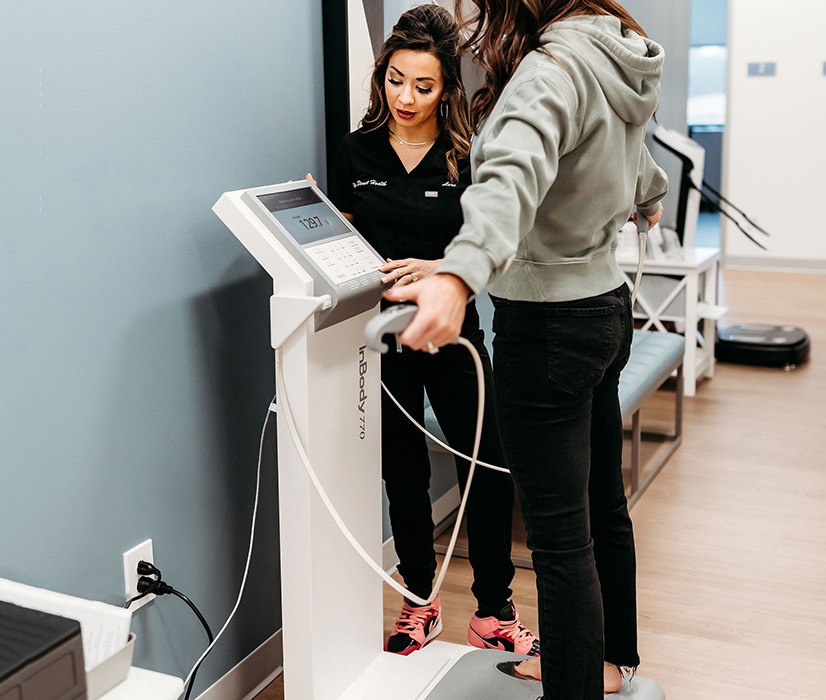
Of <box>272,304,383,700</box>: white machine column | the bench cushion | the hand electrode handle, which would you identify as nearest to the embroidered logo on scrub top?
<box>272,304,383,700</box>: white machine column

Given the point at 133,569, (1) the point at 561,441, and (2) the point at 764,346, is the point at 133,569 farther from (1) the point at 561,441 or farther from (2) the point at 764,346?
(2) the point at 764,346

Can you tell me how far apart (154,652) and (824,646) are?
152cm

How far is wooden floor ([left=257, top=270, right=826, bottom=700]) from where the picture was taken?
234 cm

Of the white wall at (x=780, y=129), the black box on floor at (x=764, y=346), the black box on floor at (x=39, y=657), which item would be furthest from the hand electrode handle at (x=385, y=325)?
the white wall at (x=780, y=129)

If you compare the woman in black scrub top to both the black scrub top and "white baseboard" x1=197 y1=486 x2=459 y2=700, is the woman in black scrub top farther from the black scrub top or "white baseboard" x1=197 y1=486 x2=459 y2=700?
"white baseboard" x1=197 y1=486 x2=459 y2=700

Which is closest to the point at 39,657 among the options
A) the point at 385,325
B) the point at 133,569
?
the point at 385,325

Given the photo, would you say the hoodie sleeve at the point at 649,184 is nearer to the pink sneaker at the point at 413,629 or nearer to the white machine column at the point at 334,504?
the white machine column at the point at 334,504

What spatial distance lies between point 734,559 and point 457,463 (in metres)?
1.05

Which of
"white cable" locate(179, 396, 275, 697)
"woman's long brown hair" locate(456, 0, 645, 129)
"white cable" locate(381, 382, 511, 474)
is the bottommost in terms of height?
"white cable" locate(179, 396, 275, 697)

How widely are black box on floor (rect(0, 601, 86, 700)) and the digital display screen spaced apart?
2.73 ft

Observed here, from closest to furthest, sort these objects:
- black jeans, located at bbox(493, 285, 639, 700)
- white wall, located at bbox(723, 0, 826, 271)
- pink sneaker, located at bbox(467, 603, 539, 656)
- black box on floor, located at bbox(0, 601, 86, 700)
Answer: black box on floor, located at bbox(0, 601, 86, 700), black jeans, located at bbox(493, 285, 639, 700), pink sneaker, located at bbox(467, 603, 539, 656), white wall, located at bbox(723, 0, 826, 271)

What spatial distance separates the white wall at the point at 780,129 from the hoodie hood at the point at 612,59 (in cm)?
578

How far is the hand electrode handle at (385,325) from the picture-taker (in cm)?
118

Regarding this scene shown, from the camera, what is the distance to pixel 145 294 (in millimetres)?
1809
